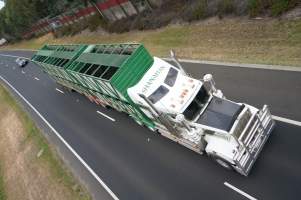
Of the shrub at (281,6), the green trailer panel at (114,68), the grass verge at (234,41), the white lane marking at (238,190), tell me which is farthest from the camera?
the shrub at (281,6)

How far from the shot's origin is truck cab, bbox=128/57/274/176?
13625mm

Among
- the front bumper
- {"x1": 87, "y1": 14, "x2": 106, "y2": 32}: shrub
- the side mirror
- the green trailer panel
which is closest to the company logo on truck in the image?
the green trailer panel

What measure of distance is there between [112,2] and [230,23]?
1886 centimetres

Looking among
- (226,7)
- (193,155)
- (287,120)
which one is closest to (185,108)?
(193,155)

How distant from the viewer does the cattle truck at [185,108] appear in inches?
540

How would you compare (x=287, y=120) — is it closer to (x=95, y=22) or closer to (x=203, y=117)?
(x=203, y=117)

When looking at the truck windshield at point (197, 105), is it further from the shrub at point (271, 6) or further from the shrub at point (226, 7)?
the shrub at point (226, 7)

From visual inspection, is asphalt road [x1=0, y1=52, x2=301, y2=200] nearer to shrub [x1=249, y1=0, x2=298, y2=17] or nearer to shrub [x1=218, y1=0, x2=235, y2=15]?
shrub [x1=249, y1=0, x2=298, y2=17]

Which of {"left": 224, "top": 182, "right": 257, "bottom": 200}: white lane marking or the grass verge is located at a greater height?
the grass verge

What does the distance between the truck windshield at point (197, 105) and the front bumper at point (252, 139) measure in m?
2.53

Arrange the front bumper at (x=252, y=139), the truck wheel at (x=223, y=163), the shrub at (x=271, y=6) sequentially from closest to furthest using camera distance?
the front bumper at (x=252, y=139)
the truck wheel at (x=223, y=163)
the shrub at (x=271, y=6)

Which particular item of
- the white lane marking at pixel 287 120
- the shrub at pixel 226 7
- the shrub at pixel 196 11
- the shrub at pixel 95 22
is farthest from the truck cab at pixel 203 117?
the shrub at pixel 95 22

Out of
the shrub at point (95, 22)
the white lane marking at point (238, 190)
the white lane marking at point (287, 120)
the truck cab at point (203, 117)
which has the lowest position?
the white lane marking at point (238, 190)

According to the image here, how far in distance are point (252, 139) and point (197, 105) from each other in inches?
117
